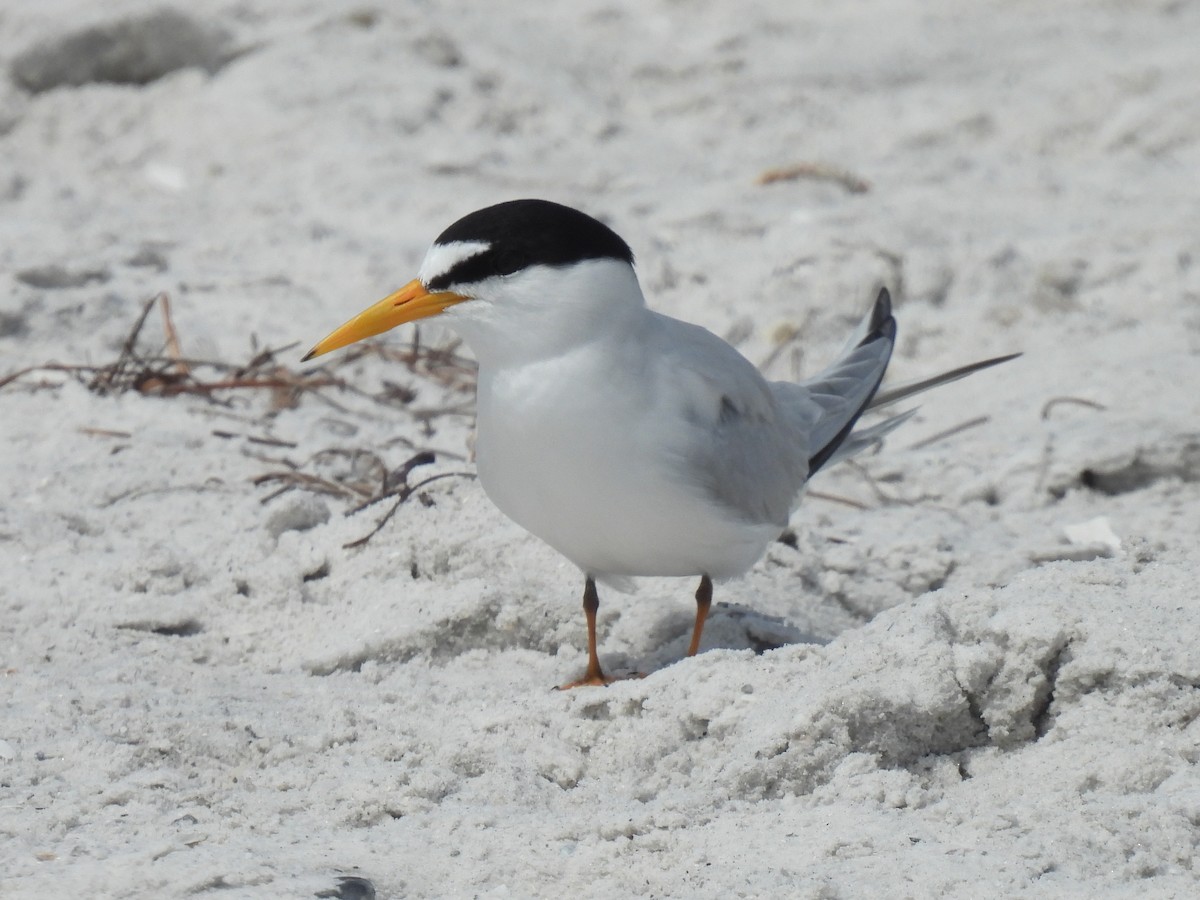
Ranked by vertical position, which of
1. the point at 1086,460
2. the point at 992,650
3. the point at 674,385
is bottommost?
the point at 1086,460

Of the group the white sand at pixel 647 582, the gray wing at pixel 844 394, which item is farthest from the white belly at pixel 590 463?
the gray wing at pixel 844 394

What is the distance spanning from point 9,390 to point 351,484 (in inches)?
41.7

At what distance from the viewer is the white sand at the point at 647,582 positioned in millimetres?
2367

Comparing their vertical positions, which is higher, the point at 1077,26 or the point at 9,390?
the point at 1077,26

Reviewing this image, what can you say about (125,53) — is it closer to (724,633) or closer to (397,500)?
(397,500)

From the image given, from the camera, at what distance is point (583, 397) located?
9.71 feet

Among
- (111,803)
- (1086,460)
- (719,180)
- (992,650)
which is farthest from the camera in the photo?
(719,180)

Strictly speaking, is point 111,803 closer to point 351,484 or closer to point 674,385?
point 674,385

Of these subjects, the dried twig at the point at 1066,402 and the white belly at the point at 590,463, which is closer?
the white belly at the point at 590,463

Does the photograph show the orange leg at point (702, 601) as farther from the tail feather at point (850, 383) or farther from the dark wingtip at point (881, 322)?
the dark wingtip at point (881, 322)

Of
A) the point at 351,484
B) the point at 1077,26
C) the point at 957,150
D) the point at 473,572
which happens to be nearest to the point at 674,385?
the point at 473,572

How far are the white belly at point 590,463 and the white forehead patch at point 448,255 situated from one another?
0.22 m

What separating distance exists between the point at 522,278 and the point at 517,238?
0.07 m

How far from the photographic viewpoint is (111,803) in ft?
7.95
